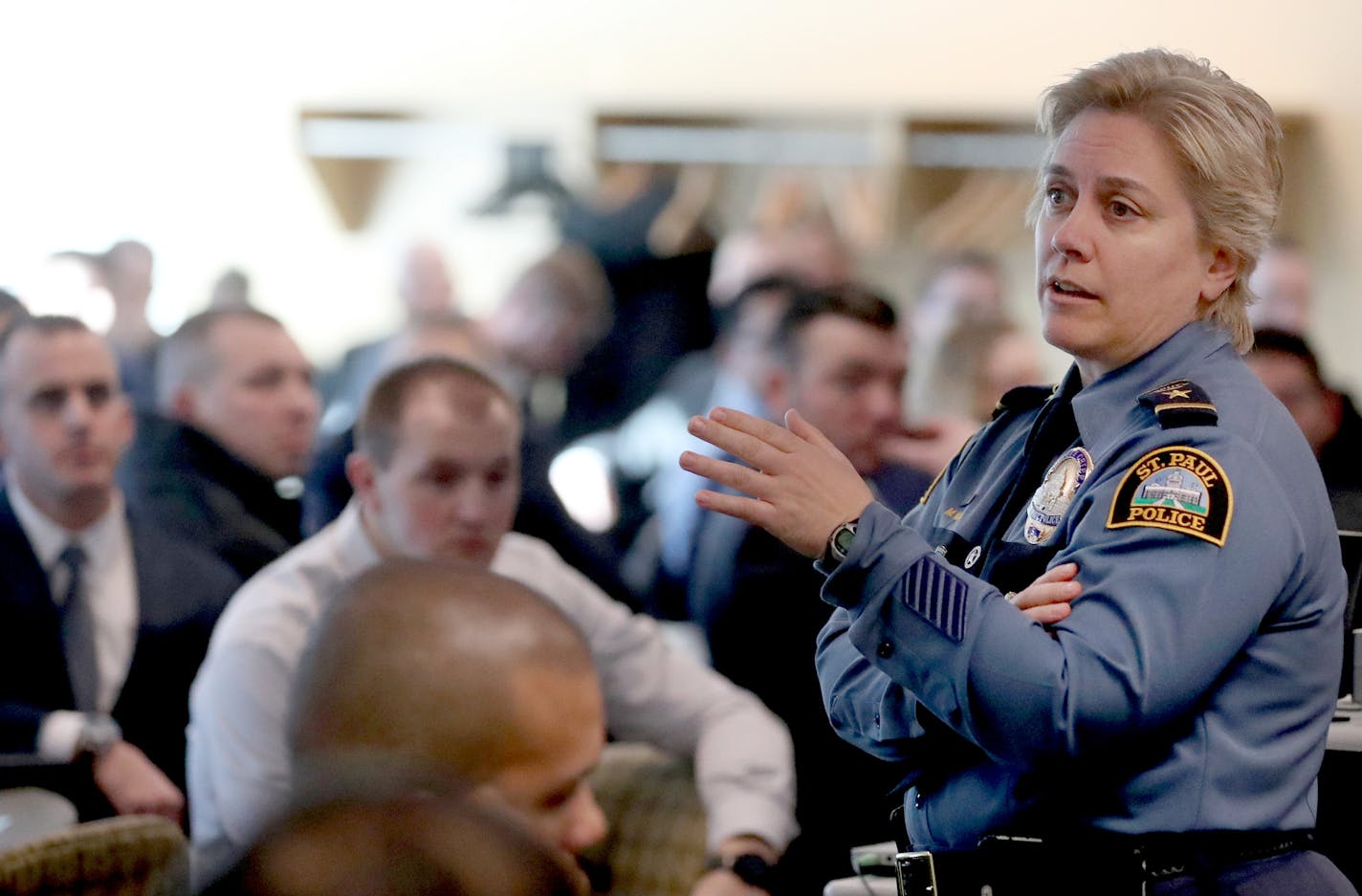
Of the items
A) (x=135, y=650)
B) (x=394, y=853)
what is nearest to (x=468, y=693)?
(x=394, y=853)

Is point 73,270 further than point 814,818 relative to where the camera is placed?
Yes

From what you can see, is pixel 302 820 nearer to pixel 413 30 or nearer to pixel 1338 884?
pixel 1338 884

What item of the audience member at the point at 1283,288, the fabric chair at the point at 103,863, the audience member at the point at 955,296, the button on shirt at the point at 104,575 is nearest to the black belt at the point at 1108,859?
the fabric chair at the point at 103,863

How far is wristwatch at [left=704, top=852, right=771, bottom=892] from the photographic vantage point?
2.27 metres

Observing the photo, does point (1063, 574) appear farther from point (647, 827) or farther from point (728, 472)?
point (647, 827)

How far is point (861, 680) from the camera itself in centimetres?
142

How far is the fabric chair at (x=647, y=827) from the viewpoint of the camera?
2.22 m

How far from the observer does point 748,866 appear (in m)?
2.27

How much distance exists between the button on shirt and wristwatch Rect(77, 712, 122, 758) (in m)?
0.11

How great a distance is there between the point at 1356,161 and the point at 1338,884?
4782 millimetres

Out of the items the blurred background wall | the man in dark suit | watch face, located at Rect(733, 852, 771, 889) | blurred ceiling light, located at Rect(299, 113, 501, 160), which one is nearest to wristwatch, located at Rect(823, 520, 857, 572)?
watch face, located at Rect(733, 852, 771, 889)

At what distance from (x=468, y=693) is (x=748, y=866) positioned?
144cm

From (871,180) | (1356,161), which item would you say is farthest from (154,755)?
(1356,161)

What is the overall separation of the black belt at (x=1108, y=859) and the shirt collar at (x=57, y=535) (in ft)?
6.63
